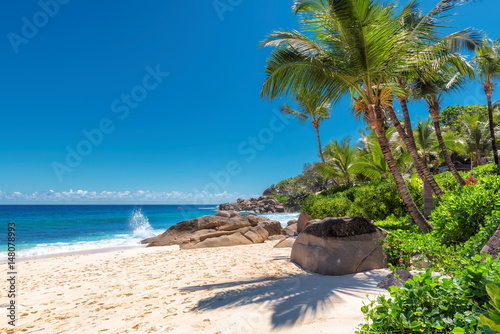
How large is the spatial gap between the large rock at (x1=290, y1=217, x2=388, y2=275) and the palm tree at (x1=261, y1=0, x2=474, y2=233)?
1.62 m

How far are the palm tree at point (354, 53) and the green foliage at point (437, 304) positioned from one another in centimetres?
551

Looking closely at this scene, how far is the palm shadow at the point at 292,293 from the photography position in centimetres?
342

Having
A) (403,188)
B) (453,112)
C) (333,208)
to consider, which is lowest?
(333,208)

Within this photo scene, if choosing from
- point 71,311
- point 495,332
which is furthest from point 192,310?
point 495,332

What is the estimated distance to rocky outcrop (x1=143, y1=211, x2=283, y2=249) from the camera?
12.0 m

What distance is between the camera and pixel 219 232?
1308 centimetres

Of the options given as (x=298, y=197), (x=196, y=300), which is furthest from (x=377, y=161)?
(x=298, y=197)

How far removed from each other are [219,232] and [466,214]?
11.0 meters

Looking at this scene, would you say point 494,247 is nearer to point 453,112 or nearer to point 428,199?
point 428,199

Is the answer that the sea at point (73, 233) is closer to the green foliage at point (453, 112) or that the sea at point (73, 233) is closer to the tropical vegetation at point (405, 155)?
the tropical vegetation at point (405, 155)

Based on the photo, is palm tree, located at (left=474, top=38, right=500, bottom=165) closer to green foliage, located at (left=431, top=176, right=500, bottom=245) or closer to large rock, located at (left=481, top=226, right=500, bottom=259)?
green foliage, located at (left=431, top=176, right=500, bottom=245)

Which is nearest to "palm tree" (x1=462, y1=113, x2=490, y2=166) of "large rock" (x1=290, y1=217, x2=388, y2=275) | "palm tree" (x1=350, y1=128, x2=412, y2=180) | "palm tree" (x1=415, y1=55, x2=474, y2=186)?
"palm tree" (x1=350, y1=128, x2=412, y2=180)

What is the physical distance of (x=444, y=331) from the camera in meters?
1.60

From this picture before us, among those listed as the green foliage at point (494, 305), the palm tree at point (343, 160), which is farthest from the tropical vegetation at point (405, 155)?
the palm tree at point (343, 160)
